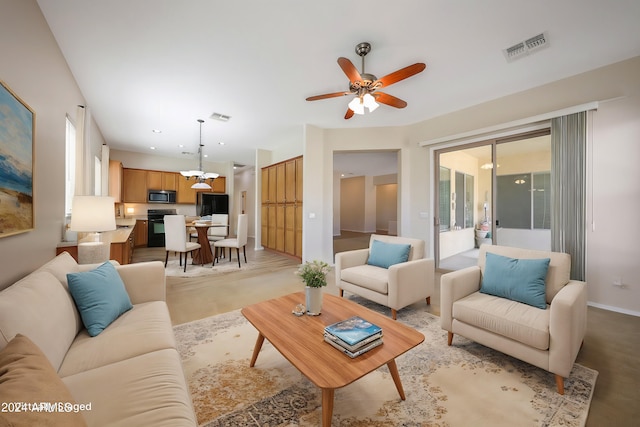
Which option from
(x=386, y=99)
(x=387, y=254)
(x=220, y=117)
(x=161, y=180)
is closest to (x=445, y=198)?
(x=387, y=254)

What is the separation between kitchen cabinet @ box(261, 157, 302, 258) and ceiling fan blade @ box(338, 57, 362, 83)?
3274mm

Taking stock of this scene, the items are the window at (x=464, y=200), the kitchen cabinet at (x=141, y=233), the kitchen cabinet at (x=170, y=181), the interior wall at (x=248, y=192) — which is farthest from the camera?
the interior wall at (x=248, y=192)

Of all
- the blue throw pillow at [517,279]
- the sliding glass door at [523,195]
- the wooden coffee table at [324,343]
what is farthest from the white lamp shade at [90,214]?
the sliding glass door at [523,195]

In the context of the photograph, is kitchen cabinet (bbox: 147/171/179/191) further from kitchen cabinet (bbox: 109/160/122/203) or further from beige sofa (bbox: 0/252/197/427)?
beige sofa (bbox: 0/252/197/427)

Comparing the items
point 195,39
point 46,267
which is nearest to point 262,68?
point 195,39

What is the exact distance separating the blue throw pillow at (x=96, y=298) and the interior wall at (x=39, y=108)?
19.2 inches

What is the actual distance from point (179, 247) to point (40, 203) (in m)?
2.43

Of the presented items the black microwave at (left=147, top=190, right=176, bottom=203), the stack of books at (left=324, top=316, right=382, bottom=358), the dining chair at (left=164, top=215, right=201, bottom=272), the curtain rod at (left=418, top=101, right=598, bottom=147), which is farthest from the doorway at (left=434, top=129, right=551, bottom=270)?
the black microwave at (left=147, top=190, right=176, bottom=203)

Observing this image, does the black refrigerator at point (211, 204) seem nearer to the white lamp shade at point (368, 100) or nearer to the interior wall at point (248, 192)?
the interior wall at point (248, 192)

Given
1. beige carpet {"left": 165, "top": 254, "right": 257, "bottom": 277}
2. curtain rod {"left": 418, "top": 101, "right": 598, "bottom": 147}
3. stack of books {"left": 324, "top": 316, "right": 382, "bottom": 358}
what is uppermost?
curtain rod {"left": 418, "top": 101, "right": 598, "bottom": 147}

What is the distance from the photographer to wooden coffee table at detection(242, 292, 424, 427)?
124cm

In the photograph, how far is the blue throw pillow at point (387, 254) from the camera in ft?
9.95

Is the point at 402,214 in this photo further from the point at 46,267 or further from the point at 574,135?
the point at 46,267

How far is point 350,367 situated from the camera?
1.29 meters
